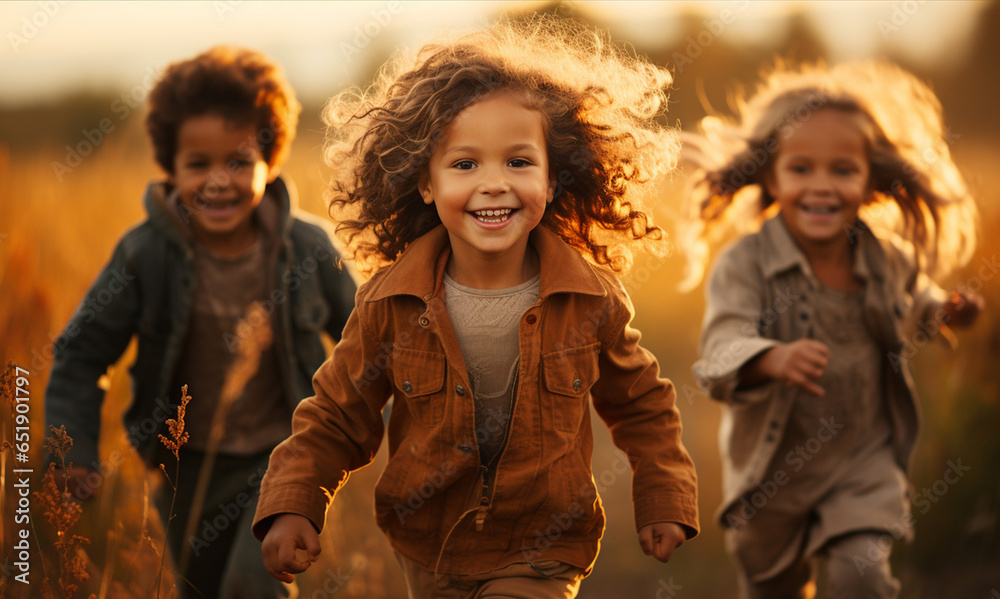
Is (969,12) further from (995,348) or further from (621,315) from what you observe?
(621,315)

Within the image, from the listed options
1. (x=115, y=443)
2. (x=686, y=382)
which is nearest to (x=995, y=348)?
(x=686, y=382)

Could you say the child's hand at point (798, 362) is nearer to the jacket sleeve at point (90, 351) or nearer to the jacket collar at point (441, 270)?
the jacket collar at point (441, 270)

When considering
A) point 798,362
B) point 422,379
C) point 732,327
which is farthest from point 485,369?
point 732,327

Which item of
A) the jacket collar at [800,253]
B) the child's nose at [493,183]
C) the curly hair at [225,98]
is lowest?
the child's nose at [493,183]

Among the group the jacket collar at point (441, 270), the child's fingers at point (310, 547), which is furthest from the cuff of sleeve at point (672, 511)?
the child's fingers at point (310, 547)

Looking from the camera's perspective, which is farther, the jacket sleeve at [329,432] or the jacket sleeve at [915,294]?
the jacket sleeve at [915,294]

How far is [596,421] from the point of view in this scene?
23.0 feet

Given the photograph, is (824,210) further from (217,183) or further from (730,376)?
(217,183)

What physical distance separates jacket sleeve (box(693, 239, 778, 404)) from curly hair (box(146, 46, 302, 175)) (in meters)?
1.98

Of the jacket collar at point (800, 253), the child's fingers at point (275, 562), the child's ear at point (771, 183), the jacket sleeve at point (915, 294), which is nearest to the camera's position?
the child's fingers at point (275, 562)

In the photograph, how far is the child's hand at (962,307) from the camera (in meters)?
4.07

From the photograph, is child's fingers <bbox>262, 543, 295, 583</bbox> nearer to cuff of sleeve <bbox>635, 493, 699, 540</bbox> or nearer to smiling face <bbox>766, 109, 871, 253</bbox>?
cuff of sleeve <bbox>635, 493, 699, 540</bbox>

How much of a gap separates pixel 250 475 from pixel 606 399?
5.61 ft

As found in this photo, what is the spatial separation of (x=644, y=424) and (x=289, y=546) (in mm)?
1081
